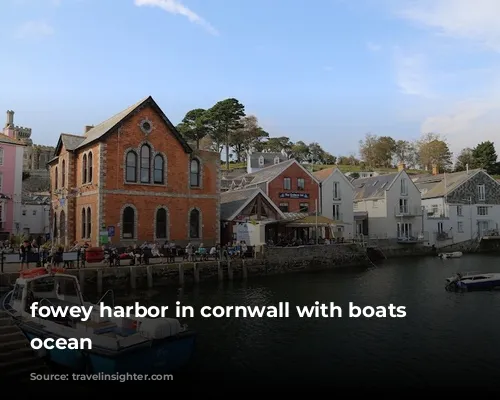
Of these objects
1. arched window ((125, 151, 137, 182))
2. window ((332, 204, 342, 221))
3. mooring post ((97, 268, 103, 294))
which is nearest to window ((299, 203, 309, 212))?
window ((332, 204, 342, 221))

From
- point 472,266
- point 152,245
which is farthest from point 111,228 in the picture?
point 472,266

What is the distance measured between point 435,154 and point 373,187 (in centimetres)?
5271

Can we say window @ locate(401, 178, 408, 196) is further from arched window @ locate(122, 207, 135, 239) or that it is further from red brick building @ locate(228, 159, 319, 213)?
arched window @ locate(122, 207, 135, 239)

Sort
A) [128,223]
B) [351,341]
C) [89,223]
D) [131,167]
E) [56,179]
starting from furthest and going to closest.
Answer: [56,179], [131,167], [89,223], [128,223], [351,341]

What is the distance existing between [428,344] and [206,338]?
8.82 metres

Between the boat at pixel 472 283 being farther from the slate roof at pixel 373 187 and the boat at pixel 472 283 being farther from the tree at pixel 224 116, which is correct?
the tree at pixel 224 116

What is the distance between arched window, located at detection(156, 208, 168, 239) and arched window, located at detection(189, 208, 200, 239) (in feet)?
8.38

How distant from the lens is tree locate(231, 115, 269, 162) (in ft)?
338

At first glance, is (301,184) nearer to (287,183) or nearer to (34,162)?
(287,183)

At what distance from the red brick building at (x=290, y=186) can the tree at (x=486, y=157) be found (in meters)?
70.7

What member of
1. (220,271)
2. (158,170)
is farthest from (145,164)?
(220,271)

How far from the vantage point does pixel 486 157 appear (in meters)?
108

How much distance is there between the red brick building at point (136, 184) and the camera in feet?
116

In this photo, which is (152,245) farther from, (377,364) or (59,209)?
(377,364)
